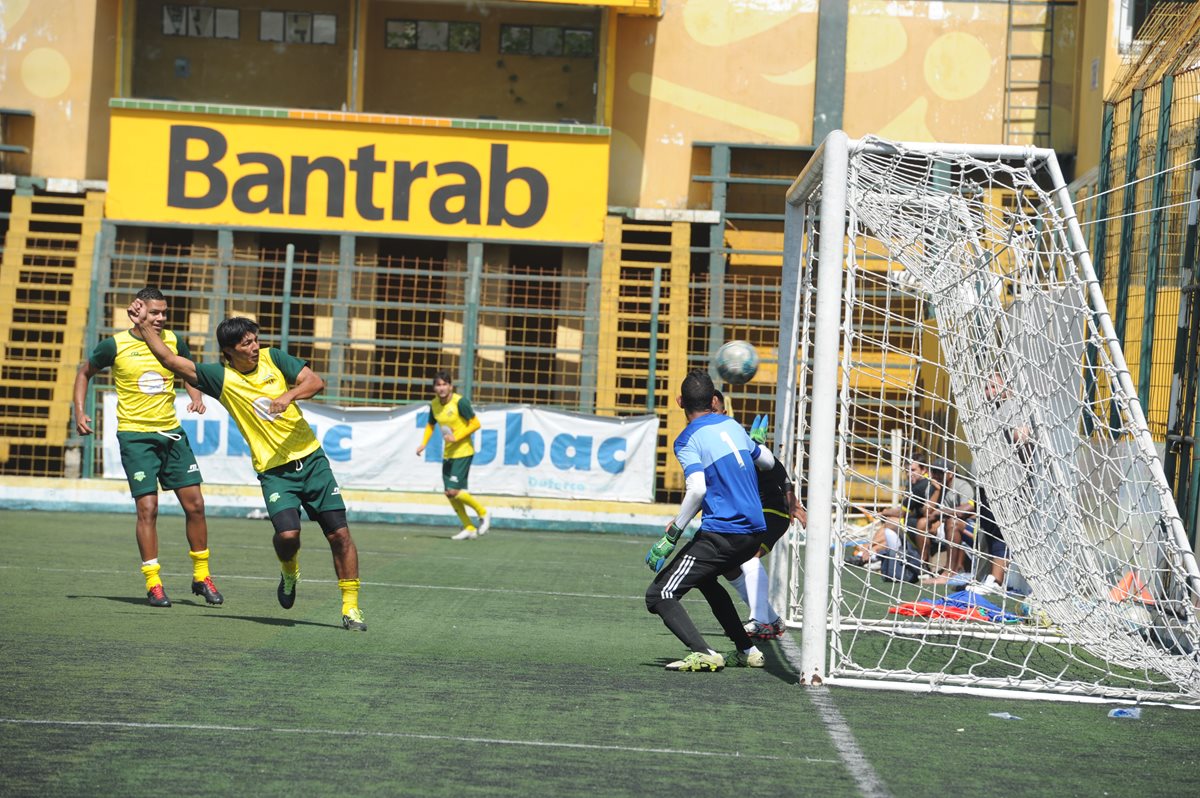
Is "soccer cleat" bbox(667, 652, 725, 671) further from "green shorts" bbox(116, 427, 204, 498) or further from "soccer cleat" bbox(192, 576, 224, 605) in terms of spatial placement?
"green shorts" bbox(116, 427, 204, 498)

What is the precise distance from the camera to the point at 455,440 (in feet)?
54.5

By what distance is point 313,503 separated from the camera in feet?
29.8

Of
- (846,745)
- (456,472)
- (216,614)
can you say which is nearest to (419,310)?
(456,472)

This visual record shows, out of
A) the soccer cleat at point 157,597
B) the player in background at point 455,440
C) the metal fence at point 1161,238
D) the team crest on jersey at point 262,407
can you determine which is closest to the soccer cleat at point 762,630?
the metal fence at point 1161,238

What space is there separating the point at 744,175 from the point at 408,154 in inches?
216

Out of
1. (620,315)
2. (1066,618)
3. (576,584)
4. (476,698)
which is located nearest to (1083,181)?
(620,315)

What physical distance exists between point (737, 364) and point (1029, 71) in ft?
51.3

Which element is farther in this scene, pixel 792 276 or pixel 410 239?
pixel 410 239

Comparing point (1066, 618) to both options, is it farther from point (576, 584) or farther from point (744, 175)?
point (744, 175)

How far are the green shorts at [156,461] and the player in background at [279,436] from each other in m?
1.05

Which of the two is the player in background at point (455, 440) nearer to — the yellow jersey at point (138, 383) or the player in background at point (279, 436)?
the yellow jersey at point (138, 383)

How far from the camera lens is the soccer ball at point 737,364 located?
33.5 ft

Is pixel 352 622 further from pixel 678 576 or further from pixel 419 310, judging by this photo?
pixel 419 310

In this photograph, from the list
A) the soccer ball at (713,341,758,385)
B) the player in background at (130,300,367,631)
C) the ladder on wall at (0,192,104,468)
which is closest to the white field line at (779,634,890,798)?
the soccer ball at (713,341,758,385)
